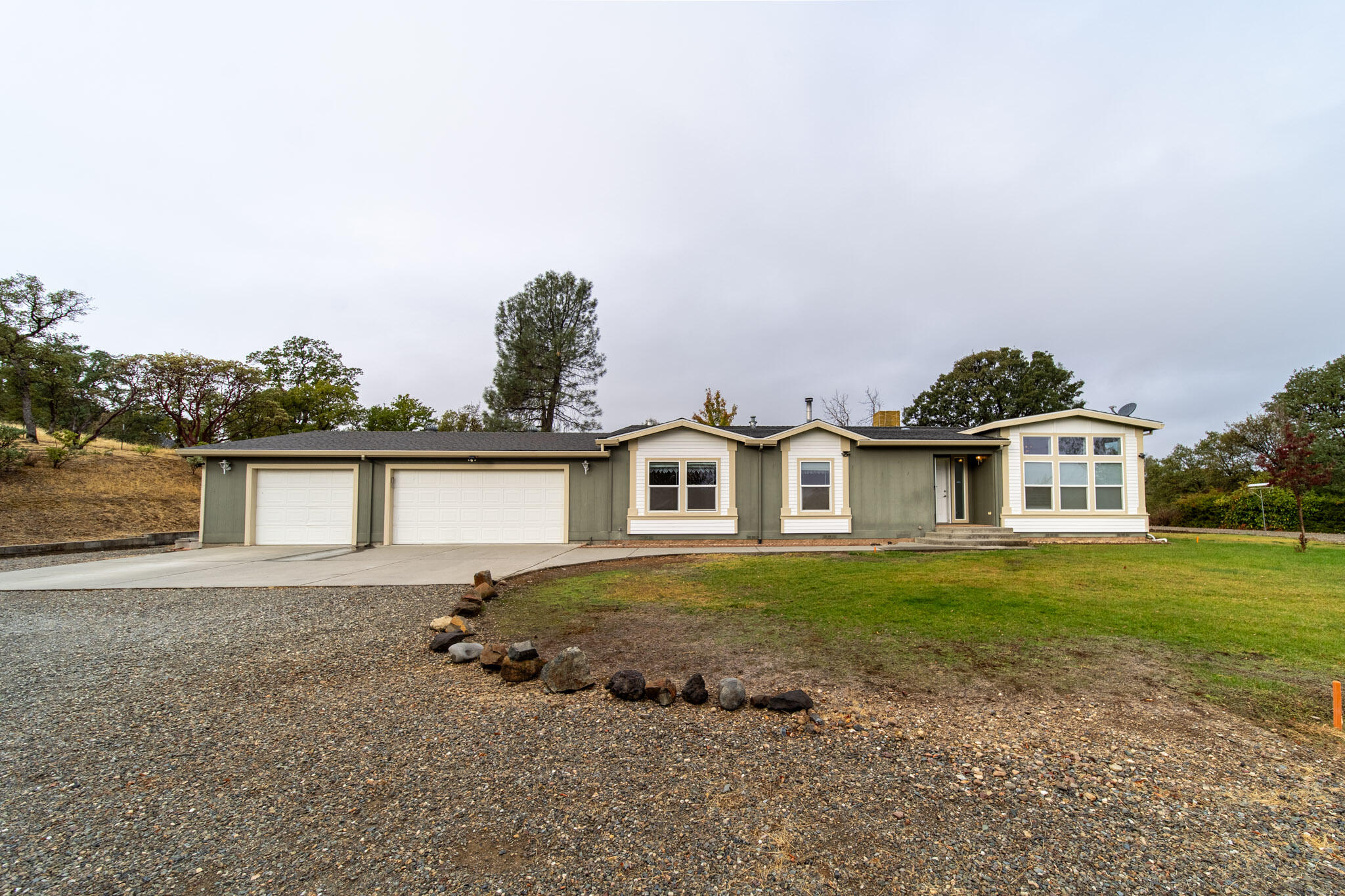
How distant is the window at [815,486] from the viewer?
44.3 ft

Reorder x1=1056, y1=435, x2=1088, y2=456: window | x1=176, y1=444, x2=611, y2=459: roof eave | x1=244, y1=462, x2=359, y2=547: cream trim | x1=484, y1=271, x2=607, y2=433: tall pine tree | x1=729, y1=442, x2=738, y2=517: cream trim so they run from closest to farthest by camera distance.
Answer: x1=176, y1=444, x2=611, y2=459: roof eave
x1=244, y1=462, x2=359, y2=547: cream trim
x1=729, y1=442, x2=738, y2=517: cream trim
x1=1056, y1=435, x2=1088, y2=456: window
x1=484, y1=271, x2=607, y2=433: tall pine tree

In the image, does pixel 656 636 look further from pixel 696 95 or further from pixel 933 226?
pixel 933 226

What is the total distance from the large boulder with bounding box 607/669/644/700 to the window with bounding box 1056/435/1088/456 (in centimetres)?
1414

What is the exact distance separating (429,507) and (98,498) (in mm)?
11106

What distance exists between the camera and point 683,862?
6.49 feet

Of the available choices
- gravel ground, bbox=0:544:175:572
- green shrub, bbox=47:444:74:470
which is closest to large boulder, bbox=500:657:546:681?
gravel ground, bbox=0:544:175:572

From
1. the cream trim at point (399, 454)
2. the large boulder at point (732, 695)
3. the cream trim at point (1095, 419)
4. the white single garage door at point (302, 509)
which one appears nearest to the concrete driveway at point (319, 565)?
the white single garage door at point (302, 509)

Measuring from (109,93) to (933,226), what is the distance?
20.4 meters

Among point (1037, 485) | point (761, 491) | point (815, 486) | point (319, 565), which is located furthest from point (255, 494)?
point (1037, 485)

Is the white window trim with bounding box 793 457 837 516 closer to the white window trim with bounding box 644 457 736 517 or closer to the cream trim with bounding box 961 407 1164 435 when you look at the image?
the white window trim with bounding box 644 457 736 517

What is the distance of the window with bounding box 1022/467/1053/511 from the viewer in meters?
13.4

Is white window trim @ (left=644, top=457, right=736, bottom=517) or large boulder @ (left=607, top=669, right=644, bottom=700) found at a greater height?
white window trim @ (left=644, top=457, right=736, bottom=517)

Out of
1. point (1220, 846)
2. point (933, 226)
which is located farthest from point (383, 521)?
point (933, 226)

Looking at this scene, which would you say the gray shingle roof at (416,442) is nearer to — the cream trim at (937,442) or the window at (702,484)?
the window at (702,484)
